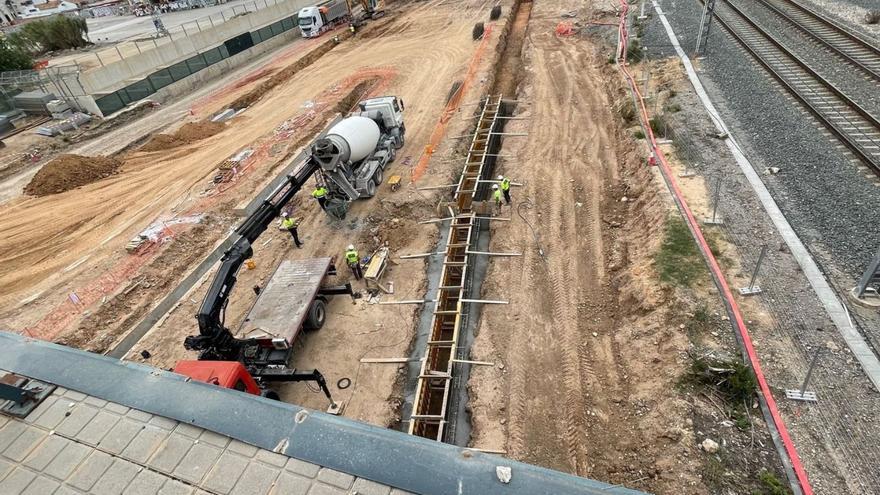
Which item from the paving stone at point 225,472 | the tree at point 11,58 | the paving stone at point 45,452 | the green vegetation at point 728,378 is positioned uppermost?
the tree at point 11,58

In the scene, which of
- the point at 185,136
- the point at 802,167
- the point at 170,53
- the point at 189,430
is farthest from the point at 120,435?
the point at 170,53

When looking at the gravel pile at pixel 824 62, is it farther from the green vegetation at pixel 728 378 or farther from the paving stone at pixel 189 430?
the paving stone at pixel 189 430

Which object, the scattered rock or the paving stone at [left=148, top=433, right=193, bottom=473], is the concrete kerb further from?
the paving stone at [left=148, top=433, right=193, bottom=473]

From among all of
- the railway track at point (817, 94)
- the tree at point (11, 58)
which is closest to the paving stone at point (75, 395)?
the railway track at point (817, 94)

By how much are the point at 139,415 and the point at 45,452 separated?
108 cm

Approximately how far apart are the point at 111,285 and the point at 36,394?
1114 cm

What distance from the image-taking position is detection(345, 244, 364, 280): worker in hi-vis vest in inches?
549

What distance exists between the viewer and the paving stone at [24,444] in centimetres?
560

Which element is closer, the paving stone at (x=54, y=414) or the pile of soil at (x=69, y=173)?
the paving stone at (x=54, y=414)

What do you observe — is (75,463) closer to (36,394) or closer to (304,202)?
(36,394)

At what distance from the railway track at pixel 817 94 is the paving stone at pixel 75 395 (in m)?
18.9

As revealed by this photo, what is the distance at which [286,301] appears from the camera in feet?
40.9

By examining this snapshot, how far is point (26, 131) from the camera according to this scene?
27844mm

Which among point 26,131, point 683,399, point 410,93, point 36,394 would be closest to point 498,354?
point 683,399
